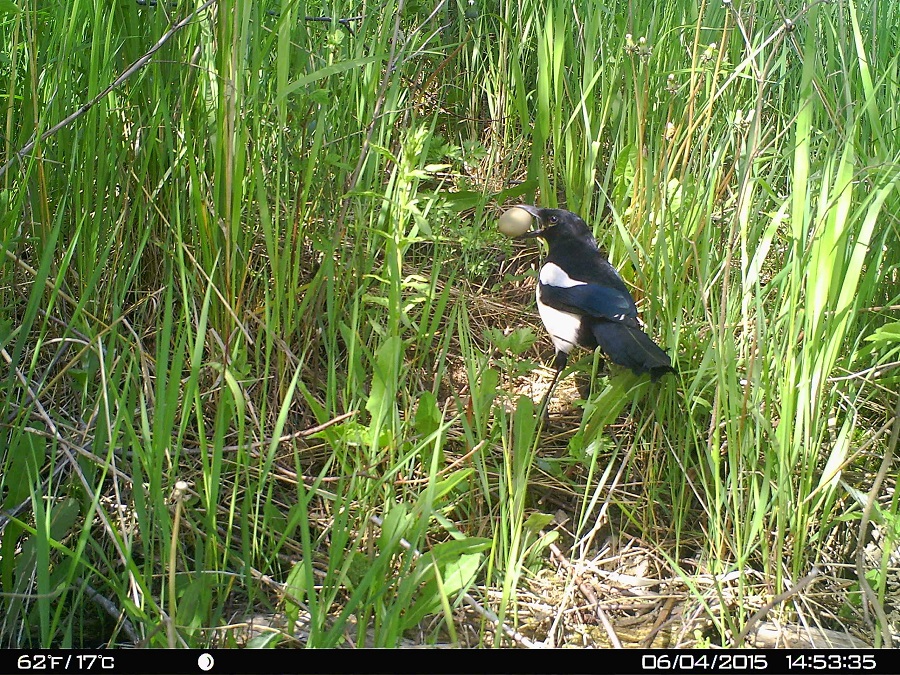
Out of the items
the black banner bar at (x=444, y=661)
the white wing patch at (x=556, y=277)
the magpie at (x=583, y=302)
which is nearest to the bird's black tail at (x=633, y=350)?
the magpie at (x=583, y=302)

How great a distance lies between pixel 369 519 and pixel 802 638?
77cm

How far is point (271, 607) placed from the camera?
1.40m

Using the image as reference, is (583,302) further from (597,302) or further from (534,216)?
(534,216)

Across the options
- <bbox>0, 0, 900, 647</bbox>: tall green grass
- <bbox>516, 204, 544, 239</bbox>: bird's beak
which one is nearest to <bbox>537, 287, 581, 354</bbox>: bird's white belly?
<bbox>0, 0, 900, 647</bbox>: tall green grass

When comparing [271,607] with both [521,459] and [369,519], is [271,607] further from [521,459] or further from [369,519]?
[521,459]

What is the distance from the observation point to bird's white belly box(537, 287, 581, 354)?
6.55ft

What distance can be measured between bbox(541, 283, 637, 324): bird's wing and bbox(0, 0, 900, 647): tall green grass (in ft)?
0.28

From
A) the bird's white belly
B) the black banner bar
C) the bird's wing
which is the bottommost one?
the black banner bar

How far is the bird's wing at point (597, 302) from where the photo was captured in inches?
75.9

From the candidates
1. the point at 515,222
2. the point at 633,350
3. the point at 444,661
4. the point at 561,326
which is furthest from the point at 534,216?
the point at 444,661

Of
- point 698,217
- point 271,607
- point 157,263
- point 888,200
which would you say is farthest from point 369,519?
point 888,200

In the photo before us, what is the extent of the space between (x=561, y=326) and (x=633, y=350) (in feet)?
0.88

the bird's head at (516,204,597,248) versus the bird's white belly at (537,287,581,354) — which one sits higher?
the bird's head at (516,204,597,248)

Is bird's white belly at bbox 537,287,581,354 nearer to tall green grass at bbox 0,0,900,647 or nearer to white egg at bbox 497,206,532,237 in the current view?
tall green grass at bbox 0,0,900,647
